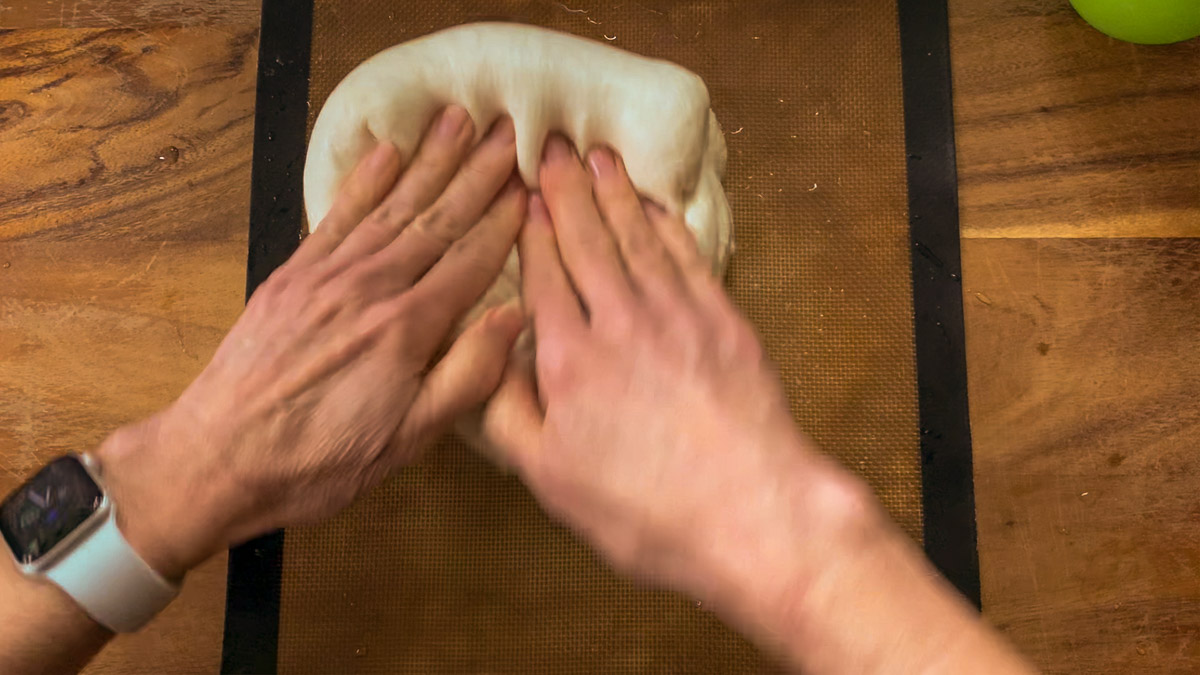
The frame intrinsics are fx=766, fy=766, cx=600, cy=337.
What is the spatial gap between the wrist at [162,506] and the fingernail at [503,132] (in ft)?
1.35

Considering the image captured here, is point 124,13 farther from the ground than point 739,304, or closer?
farther from the ground

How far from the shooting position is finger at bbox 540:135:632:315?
2.24 ft

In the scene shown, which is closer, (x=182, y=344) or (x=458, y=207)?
(x=458, y=207)

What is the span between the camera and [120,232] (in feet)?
2.93

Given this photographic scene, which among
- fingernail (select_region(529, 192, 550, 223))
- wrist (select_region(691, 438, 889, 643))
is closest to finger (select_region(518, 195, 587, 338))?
fingernail (select_region(529, 192, 550, 223))

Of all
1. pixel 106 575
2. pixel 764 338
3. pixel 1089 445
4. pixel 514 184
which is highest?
pixel 514 184

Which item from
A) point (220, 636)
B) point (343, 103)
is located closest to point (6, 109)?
point (343, 103)

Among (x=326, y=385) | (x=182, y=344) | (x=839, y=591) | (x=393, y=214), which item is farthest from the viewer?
(x=182, y=344)

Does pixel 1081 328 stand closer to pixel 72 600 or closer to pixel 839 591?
pixel 839 591

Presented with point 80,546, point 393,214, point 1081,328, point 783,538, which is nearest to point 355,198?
point 393,214

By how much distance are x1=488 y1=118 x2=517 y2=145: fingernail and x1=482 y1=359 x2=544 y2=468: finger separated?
0.81 ft

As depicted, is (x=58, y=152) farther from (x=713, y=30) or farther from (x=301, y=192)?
(x=713, y=30)

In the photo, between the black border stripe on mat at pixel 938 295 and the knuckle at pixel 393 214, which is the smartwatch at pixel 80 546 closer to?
the knuckle at pixel 393 214

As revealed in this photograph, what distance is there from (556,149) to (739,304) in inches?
10.8
